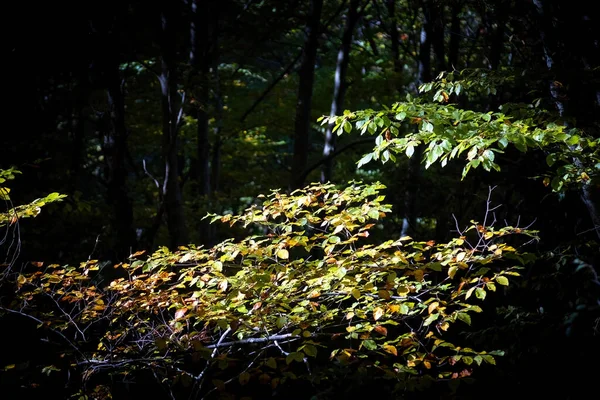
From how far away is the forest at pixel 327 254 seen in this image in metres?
3.28

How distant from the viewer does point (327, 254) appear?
3623mm

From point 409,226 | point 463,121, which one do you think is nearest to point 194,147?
point 409,226

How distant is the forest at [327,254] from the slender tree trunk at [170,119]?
0.10 feet

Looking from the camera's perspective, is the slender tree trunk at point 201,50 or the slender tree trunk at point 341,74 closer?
the slender tree trunk at point 201,50

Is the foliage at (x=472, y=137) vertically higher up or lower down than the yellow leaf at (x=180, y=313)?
higher up

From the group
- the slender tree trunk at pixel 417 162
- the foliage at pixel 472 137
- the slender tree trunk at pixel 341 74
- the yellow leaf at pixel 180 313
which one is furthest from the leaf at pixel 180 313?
the slender tree trunk at pixel 341 74

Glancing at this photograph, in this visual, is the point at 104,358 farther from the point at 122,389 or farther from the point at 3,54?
the point at 3,54

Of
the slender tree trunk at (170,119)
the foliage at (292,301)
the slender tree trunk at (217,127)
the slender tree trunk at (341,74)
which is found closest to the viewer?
the foliage at (292,301)

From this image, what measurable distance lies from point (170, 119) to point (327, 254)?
4.68 m

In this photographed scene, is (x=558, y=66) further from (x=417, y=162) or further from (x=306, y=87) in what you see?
(x=306, y=87)

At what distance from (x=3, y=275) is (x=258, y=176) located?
10.6 metres

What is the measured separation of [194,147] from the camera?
1202cm

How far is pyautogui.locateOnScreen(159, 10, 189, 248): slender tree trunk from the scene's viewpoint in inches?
287

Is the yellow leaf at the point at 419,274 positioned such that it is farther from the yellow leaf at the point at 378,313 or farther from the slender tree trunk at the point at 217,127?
the slender tree trunk at the point at 217,127
